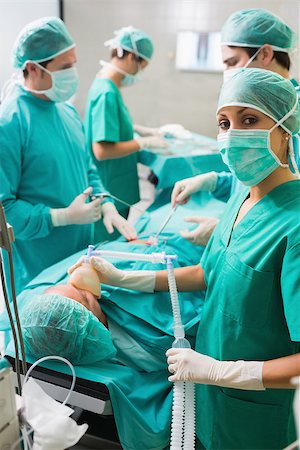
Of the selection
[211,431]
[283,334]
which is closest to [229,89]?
[283,334]

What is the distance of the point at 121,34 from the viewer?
266cm

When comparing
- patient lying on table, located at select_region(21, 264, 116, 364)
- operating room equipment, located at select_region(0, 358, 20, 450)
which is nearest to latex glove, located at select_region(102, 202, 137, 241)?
patient lying on table, located at select_region(21, 264, 116, 364)

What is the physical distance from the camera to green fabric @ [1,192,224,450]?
128 centimetres

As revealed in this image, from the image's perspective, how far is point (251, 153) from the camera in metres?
1.16

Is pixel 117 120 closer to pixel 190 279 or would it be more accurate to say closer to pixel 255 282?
Result: pixel 190 279

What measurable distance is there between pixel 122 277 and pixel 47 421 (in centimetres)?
72

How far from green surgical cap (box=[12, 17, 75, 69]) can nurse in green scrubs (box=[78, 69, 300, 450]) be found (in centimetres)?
92

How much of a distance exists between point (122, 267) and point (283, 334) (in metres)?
0.76

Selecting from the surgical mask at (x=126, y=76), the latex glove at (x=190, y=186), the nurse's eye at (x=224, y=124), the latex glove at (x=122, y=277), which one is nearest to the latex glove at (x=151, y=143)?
the surgical mask at (x=126, y=76)

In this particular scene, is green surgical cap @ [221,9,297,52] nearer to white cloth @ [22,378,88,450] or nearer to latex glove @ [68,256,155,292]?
latex glove @ [68,256,155,292]

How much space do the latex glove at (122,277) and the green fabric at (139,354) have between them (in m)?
0.03

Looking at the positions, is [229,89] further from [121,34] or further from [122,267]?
[121,34]

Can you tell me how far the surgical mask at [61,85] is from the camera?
1.84 metres

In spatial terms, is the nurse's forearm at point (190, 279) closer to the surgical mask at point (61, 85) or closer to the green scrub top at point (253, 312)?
the green scrub top at point (253, 312)
